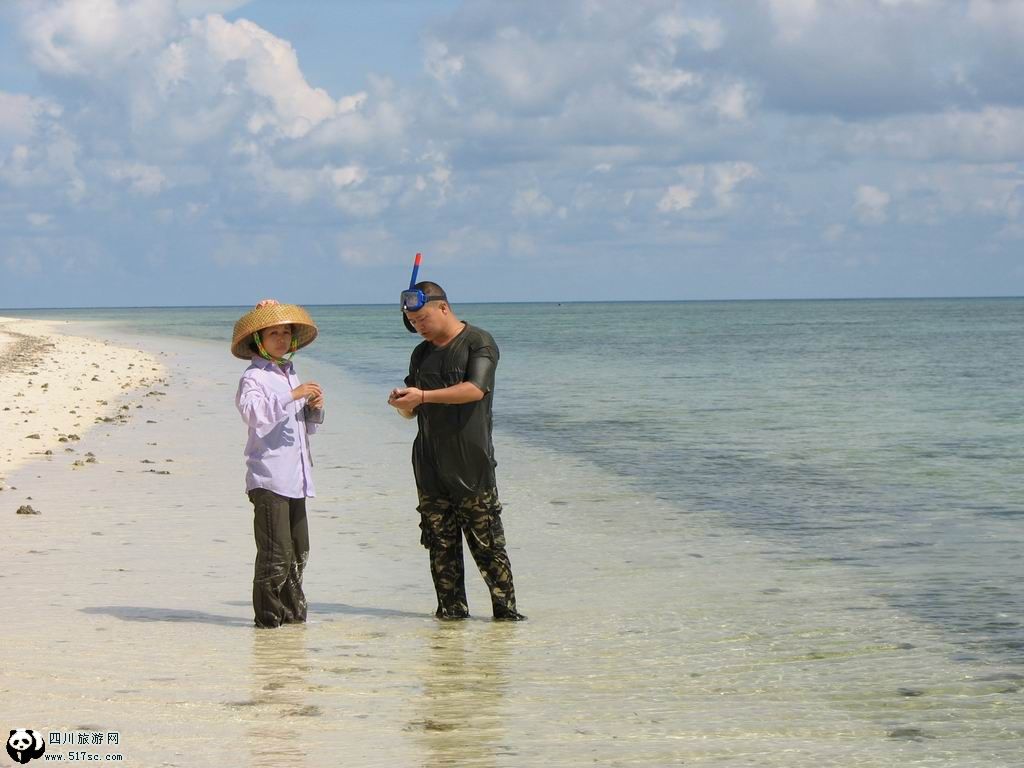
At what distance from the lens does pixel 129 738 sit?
5129mm

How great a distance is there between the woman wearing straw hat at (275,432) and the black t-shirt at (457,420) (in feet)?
1.86

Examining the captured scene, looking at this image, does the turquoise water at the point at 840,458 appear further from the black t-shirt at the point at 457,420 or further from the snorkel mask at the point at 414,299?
the snorkel mask at the point at 414,299

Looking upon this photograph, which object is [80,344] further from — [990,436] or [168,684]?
[168,684]

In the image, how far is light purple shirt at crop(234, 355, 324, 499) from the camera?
666cm

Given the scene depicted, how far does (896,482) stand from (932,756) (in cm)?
980

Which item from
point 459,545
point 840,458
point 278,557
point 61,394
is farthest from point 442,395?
point 61,394

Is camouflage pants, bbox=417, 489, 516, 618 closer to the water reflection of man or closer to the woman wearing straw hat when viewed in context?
the water reflection of man

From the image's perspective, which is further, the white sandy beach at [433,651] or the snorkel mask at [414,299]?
the snorkel mask at [414,299]

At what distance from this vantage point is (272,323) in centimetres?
664

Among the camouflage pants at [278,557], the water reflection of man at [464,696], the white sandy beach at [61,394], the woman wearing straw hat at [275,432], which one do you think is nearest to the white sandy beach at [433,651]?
the water reflection of man at [464,696]
